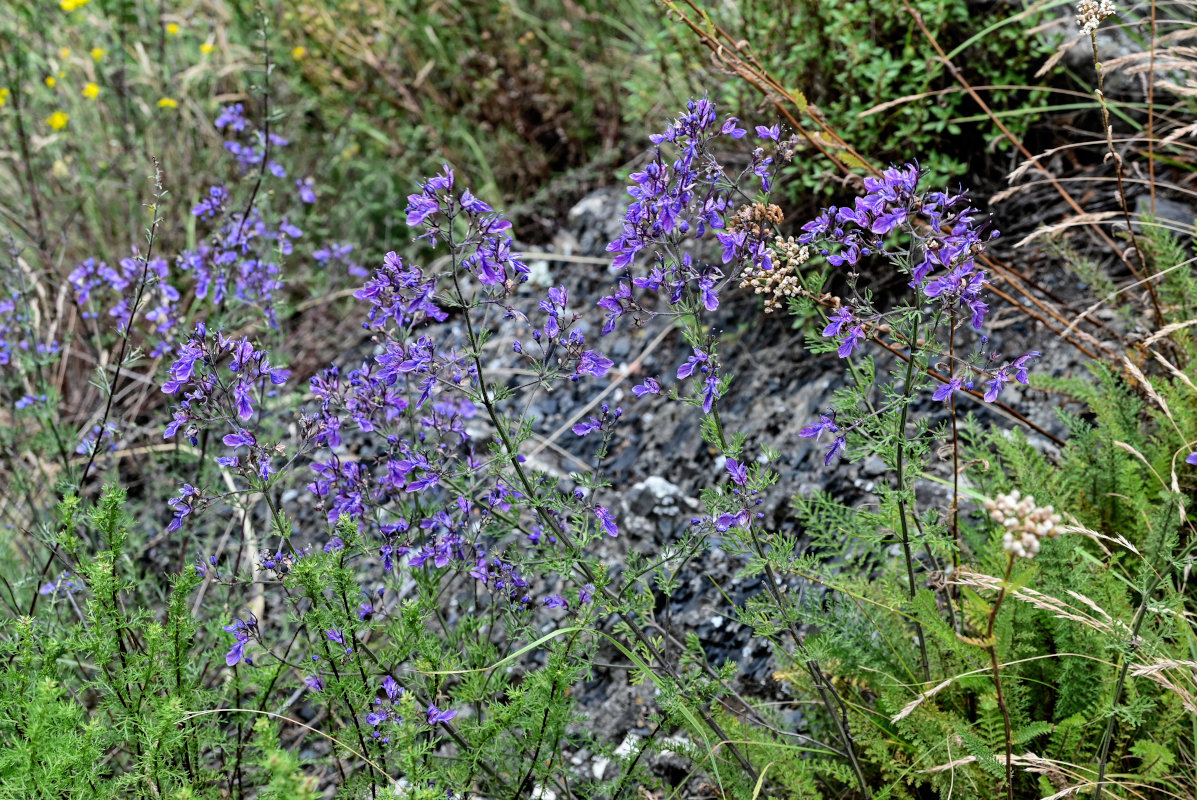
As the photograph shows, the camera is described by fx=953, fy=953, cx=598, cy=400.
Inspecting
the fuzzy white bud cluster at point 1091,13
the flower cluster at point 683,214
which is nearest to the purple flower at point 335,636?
the flower cluster at point 683,214

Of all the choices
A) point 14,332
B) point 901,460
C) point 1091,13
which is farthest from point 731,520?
point 14,332

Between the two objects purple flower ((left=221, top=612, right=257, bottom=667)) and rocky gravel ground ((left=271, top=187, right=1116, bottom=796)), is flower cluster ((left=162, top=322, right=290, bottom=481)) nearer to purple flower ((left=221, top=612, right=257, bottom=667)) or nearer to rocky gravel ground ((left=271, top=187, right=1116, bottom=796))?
purple flower ((left=221, top=612, right=257, bottom=667))

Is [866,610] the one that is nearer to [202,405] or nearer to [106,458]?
[202,405]

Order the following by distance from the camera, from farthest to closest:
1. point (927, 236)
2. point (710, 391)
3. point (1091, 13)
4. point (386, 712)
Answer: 1. point (1091, 13)
2. point (386, 712)
3. point (710, 391)
4. point (927, 236)

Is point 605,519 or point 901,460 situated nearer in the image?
point 901,460

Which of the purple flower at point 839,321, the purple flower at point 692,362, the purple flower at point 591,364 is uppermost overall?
the purple flower at point 591,364

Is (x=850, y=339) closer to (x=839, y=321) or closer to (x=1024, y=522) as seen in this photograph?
(x=839, y=321)

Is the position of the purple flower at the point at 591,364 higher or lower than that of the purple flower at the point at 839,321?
higher

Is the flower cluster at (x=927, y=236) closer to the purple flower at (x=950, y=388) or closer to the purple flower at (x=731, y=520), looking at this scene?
the purple flower at (x=950, y=388)

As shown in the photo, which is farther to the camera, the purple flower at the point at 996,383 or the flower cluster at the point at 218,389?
the flower cluster at the point at 218,389

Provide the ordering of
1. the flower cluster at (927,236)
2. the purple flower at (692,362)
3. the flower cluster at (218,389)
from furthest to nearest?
1. the flower cluster at (218,389)
2. the purple flower at (692,362)
3. the flower cluster at (927,236)

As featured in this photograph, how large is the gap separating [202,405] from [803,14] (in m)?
2.61

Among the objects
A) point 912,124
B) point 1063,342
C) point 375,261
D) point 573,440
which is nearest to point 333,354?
point 375,261

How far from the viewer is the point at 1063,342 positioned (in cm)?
300
